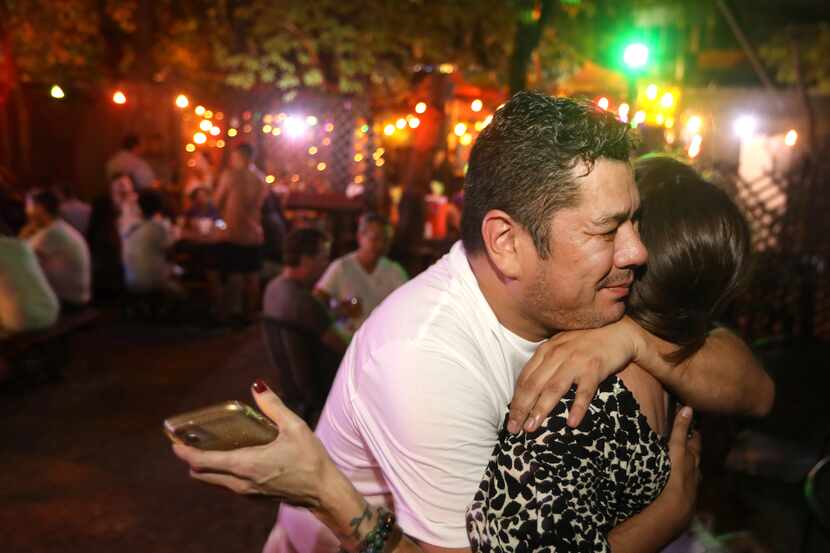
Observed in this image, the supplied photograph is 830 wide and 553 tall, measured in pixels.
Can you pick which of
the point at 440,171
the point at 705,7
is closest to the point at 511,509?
the point at 440,171

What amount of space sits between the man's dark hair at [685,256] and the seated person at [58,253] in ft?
22.1

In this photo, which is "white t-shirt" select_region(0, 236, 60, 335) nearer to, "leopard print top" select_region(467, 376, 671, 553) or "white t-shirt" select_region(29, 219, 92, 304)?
"white t-shirt" select_region(29, 219, 92, 304)

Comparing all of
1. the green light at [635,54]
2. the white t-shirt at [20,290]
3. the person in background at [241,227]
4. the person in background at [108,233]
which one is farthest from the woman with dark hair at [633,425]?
the person in background at [108,233]

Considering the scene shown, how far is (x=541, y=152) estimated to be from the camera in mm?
1532

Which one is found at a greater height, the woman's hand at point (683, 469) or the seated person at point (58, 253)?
the woman's hand at point (683, 469)

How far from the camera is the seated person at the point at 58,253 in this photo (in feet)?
23.2

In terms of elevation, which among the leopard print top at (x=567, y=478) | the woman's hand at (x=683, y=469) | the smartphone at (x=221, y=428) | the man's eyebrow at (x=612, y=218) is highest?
the man's eyebrow at (x=612, y=218)

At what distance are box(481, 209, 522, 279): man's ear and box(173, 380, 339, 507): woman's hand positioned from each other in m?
0.62

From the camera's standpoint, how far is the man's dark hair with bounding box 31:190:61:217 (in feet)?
23.2

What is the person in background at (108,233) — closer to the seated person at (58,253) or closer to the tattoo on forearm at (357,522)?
the seated person at (58,253)

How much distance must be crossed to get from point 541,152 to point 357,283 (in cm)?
408

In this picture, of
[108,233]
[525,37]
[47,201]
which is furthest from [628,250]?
[108,233]

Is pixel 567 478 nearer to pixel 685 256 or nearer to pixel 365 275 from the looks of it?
pixel 685 256

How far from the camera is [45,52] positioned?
15930mm
